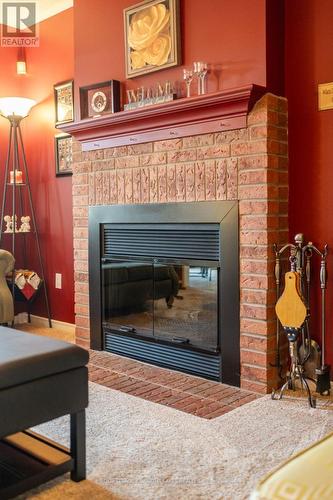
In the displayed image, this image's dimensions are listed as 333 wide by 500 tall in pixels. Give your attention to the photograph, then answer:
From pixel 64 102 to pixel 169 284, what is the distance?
1.84 metres

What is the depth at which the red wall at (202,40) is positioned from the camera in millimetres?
2701

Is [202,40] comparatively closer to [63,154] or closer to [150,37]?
[150,37]

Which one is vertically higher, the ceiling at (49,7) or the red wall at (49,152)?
the ceiling at (49,7)

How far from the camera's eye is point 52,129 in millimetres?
4312

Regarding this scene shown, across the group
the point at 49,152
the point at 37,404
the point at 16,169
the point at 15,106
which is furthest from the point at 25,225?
the point at 37,404

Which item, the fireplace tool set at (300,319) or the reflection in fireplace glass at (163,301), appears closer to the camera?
the fireplace tool set at (300,319)

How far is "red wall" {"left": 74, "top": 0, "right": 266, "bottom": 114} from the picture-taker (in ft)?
8.86

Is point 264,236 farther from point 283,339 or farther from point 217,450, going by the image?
point 217,450

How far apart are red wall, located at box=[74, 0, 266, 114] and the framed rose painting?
5cm

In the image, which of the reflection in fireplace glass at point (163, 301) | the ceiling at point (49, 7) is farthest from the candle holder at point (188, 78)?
the ceiling at point (49, 7)

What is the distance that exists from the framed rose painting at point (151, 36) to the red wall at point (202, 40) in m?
0.05

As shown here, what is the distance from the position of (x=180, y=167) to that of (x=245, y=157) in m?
0.45

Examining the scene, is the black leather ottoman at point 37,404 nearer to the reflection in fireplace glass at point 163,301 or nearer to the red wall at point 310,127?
the reflection in fireplace glass at point 163,301

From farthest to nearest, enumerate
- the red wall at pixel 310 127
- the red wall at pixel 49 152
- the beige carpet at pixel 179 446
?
the red wall at pixel 49 152
the red wall at pixel 310 127
the beige carpet at pixel 179 446
